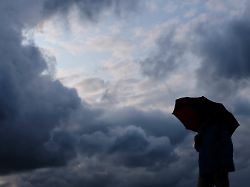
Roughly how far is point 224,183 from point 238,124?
1.49 m

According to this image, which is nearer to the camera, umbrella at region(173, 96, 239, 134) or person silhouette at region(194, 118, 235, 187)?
person silhouette at region(194, 118, 235, 187)

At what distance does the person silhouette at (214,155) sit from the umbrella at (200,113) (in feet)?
0.87

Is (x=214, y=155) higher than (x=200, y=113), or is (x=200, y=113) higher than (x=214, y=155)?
(x=200, y=113)

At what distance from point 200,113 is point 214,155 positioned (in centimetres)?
115

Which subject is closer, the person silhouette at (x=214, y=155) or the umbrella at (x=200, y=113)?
the person silhouette at (x=214, y=155)

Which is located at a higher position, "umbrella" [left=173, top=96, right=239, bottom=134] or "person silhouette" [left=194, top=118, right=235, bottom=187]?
"umbrella" [left=173, top=96, right=239, bottom=134]

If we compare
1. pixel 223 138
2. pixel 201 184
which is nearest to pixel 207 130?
pixel 223 138

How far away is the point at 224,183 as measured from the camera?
38.1 feet

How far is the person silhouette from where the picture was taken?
11594 mm

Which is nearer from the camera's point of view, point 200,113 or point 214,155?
point 214,155

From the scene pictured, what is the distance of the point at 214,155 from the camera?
11.6 m

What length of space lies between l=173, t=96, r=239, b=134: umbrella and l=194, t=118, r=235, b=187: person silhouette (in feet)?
0.87

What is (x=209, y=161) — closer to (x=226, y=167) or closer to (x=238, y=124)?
(x=226, y=167)

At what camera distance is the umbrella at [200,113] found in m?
12.2
